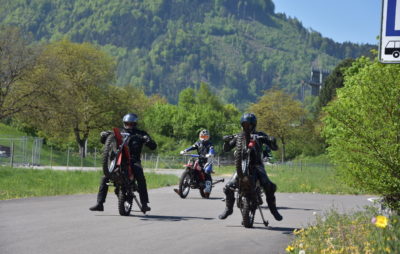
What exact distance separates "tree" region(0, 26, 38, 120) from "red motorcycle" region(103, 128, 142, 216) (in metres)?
36.7

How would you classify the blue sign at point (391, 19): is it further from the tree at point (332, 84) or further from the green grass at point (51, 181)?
the tree at point (332, 84)

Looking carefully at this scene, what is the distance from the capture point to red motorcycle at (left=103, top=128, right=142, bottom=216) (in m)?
12.6

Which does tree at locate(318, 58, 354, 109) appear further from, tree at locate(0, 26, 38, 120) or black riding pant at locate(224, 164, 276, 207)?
black riding pant at locate(224, 164, 276, 207)

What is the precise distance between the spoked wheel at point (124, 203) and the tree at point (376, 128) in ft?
12.4

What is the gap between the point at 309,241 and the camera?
8.43 m

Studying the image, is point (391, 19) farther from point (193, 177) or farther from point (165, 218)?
point (193, 177)

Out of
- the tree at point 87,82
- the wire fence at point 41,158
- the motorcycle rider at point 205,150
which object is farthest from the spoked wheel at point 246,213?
the tree at point 87,82

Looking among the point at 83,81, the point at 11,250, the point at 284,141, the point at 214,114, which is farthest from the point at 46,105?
the point at 214,114

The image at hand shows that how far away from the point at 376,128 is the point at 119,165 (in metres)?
4.27

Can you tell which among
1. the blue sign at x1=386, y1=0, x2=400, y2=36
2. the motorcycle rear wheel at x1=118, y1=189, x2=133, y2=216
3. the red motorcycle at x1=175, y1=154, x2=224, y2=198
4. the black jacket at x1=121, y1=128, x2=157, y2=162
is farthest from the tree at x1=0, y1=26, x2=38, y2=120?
the blue sign at x1=386, y1=0, x2=400, y2=36

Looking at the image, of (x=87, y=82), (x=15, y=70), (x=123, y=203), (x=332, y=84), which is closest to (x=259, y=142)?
(x=123, y=203)

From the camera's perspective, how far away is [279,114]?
78938mm

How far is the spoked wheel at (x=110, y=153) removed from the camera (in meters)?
12.6

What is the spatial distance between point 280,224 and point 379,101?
2578 millimetres
